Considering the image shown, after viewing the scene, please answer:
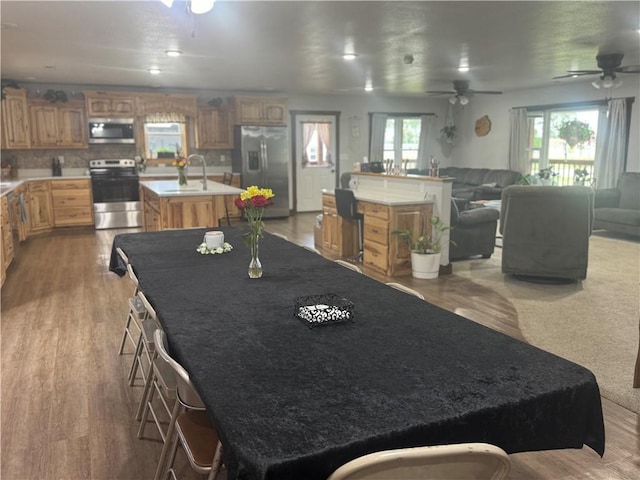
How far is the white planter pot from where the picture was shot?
5473 millimetres

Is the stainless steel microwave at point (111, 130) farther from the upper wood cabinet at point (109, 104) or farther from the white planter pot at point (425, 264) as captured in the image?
the white planter pot at point (425, 264)

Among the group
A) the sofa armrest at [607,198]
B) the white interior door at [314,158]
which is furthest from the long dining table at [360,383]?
the white interior door at [314,158]

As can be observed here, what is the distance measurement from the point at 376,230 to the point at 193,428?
4178mm

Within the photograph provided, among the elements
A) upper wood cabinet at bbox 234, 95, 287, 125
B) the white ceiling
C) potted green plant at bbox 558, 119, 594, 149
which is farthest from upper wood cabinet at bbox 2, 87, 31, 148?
potted green plant at bbox 558, 119, 594, 149

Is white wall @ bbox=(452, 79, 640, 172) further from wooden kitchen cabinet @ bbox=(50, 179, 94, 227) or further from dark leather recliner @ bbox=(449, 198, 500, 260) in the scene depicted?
wooden kitchen cabinet @ bbox=(50, 179, 94, 227)

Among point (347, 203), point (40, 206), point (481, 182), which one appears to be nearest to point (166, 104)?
point (40, 206)

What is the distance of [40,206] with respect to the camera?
838 cm

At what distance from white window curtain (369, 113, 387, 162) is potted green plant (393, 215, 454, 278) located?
19.9 feet

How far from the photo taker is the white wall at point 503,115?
27.3 ft

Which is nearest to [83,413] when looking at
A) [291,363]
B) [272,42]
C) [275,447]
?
[291,363]

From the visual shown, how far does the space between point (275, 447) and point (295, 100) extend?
1000 cm

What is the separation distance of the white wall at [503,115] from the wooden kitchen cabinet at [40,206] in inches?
341

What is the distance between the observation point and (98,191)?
8.76 meters

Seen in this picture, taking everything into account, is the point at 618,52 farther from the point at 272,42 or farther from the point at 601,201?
the point at 272,42
